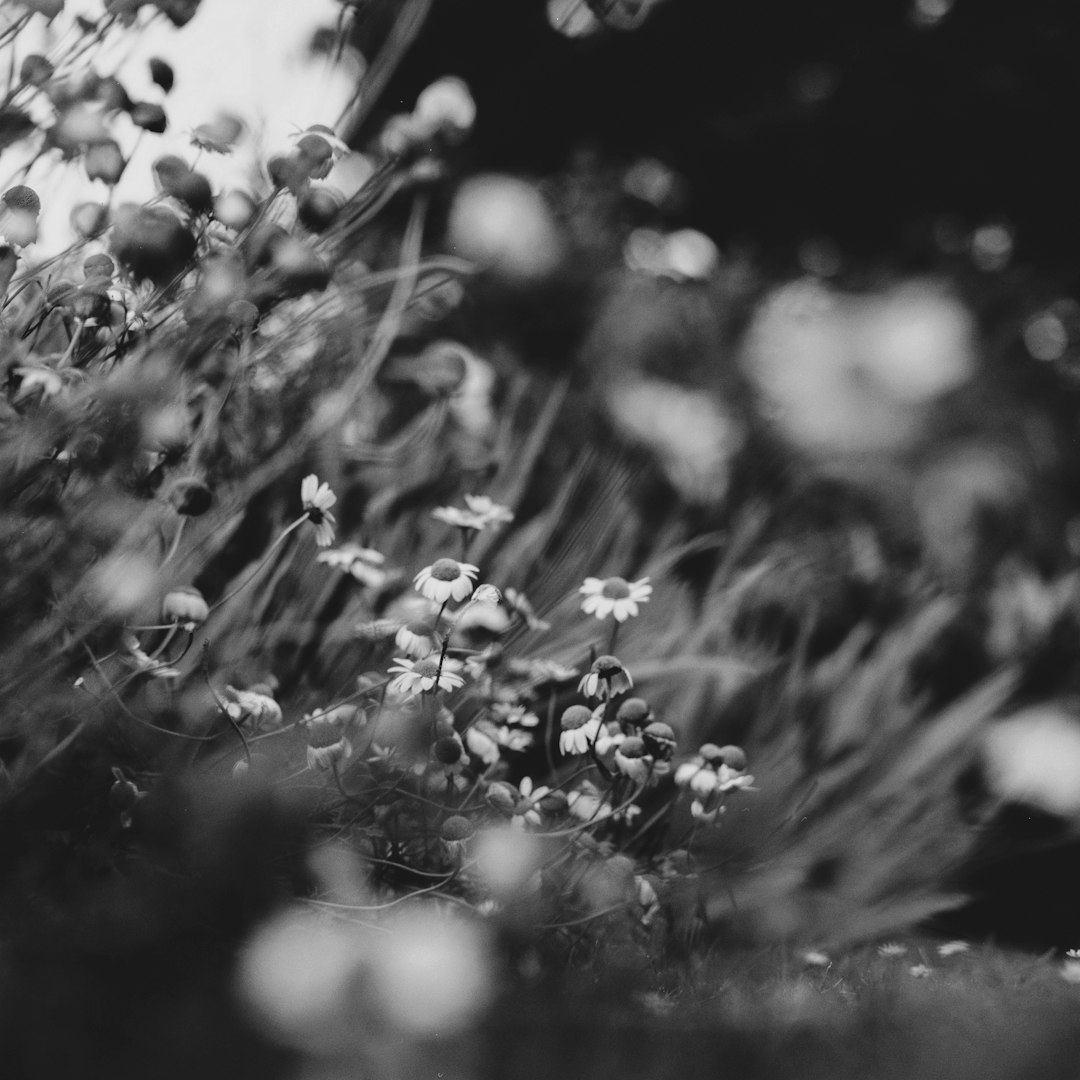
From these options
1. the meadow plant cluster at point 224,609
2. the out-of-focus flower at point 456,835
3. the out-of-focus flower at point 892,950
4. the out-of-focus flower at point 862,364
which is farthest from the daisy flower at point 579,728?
the out-of-focus flower at point 862,364

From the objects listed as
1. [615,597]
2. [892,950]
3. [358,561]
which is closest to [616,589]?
[615,597]

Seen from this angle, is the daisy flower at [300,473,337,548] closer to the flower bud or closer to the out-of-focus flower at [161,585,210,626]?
the out-of-focus flower at [161,585,210,626]

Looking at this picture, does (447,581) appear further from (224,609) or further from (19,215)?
(19,215)

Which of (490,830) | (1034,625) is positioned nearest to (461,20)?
(1034,625)

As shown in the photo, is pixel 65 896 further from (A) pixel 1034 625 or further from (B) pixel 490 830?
(A) pixel 1034 625

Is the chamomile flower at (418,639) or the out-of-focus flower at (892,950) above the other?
the chamomile flower at (418,639)

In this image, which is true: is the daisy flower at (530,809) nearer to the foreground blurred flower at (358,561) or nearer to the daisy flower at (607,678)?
the daisy flower at (607,678)
